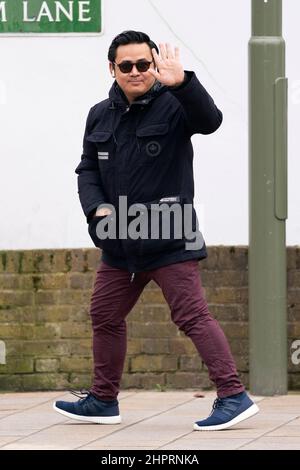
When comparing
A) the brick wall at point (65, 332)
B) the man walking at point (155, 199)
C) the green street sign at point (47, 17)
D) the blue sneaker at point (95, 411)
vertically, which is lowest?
the blue sneaker at point (95, 411)

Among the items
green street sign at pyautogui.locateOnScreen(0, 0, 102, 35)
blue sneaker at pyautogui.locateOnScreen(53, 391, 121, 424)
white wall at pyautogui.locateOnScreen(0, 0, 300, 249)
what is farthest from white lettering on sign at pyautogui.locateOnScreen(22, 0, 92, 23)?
blue sneaker at pyautogui.locateOnScreen(53, 391, 121, 424)

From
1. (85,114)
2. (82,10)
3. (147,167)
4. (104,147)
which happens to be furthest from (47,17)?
(147,167)

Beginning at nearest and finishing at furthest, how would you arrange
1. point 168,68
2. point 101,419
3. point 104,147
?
point 168,68
point 104,147
point 101,419

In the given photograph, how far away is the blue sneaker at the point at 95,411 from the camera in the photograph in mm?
8117

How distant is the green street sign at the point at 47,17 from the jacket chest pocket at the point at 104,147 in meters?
1.42

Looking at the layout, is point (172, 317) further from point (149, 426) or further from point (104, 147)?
point (104, 147)

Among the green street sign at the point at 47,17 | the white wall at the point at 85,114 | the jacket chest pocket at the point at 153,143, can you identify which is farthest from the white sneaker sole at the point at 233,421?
the green street sign at the point at 47,17

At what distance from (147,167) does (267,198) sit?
118cm

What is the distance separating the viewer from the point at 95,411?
26.7 ft

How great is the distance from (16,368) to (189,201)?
1913mm

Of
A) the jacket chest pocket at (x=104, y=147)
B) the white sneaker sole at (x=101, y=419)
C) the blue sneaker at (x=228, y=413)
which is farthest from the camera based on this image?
the white sneaker sole at (x=101, y=419)

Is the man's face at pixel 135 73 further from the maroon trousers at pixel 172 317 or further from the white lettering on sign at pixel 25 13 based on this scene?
the white lettering on sign at pixel 25 13

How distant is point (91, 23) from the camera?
921 cm
